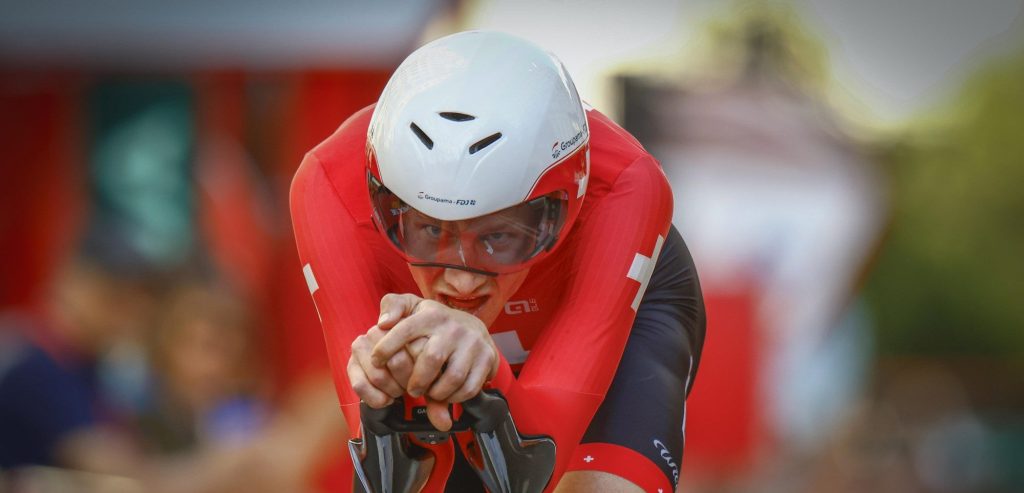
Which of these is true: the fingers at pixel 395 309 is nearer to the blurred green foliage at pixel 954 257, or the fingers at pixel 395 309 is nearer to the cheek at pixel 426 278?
the cheek at pixel 426 278

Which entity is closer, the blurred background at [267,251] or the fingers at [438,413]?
the fingers at [438,413]

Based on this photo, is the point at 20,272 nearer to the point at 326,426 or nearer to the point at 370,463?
the point at 326,426

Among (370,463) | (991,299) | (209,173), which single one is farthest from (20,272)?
(991,299)

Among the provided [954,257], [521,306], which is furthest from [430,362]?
[954,257]

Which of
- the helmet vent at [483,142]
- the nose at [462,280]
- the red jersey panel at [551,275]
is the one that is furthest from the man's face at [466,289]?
the helmet vent at [483,142]

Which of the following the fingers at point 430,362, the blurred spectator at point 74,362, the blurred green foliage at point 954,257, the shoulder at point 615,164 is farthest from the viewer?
the blurred green foliage at point 954,257

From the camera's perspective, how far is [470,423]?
3230 mm

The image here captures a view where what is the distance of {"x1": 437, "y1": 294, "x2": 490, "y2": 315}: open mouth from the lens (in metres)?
3.58

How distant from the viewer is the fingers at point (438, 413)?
3127 mm

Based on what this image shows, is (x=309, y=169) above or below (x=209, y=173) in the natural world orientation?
above

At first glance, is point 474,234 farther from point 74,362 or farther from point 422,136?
point 74,362

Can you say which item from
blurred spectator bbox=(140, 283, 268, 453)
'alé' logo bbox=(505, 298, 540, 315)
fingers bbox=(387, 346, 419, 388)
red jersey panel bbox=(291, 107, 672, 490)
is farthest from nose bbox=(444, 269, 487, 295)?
blurred spectator bbox=(140, 283, 268, 453)

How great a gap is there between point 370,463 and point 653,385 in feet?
→ 3.88

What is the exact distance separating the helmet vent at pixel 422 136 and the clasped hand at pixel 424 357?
50 centimetres
